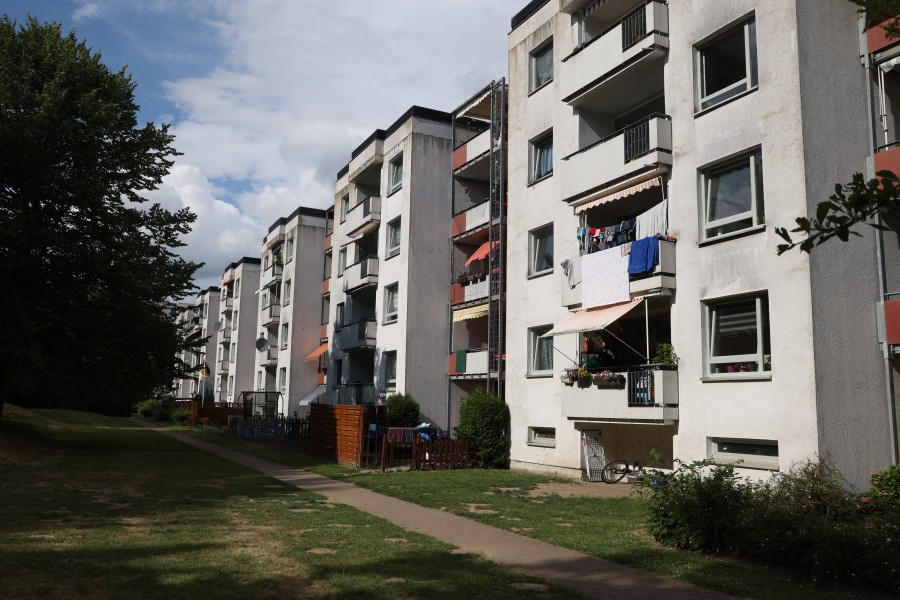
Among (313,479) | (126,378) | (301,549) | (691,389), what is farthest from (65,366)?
(691,389)

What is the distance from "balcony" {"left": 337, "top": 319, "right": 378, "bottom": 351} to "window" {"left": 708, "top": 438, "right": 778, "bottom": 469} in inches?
844

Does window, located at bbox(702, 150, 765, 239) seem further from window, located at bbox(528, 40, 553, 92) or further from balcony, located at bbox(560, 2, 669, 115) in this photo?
window, located at bbox(528, 40, 553, 92)

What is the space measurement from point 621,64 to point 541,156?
5.54m

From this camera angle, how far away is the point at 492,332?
27.5 meters

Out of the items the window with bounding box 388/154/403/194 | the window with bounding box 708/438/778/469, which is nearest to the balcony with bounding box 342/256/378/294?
the window with bounding box 388/154/403/194

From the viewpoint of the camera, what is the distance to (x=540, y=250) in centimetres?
2417

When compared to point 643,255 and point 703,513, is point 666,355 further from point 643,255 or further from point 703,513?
point 703,513

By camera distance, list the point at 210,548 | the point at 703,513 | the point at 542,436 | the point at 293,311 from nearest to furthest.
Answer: the point at 210,548 → the point at 703,513 → the point at 542,436 → the point at 293,311

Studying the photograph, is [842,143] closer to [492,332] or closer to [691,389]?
[691,389]

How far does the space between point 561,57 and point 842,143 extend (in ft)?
33.8

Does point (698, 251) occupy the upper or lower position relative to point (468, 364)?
upper

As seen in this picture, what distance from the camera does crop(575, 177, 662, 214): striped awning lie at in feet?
61.3

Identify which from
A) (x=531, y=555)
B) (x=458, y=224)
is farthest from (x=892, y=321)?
(x=458, y=224)

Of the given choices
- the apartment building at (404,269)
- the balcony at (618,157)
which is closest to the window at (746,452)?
the balcony at (618,157)
